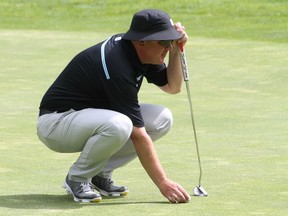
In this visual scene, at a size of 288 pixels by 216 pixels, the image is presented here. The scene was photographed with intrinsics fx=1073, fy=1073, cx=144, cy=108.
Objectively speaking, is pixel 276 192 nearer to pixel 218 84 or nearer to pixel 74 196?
pixel 74 196

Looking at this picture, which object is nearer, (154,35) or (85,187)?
(154,35)

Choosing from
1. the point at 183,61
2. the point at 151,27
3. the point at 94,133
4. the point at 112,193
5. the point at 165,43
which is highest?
the point at 151,27

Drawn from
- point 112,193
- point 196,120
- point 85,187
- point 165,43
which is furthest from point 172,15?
point 165,43

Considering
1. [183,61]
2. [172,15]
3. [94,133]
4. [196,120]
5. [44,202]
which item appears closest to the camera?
[94,133]

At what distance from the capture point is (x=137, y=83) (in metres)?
6.34

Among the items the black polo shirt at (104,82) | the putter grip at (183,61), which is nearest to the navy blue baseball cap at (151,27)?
the black polo shirt at (104,82)

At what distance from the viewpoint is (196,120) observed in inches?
415

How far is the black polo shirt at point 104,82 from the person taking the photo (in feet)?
20.3

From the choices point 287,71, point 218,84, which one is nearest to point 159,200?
point 218,84

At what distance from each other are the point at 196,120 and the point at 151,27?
4355 mm

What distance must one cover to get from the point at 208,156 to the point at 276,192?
1628mm

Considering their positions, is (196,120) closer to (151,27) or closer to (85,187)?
(85,187)

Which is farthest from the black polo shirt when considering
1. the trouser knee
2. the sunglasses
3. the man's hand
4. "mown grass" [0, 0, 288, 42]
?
"mown grass" [0, 0, 288, 42]

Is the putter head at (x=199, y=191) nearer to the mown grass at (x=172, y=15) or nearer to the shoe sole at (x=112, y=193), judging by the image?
the shoe sole at (x=112, y=193)
